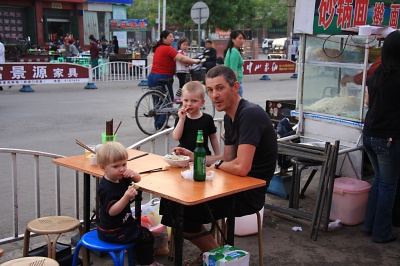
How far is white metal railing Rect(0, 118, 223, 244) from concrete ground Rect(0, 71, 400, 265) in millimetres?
199

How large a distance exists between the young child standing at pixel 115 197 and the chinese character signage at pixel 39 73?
12054 millimetres

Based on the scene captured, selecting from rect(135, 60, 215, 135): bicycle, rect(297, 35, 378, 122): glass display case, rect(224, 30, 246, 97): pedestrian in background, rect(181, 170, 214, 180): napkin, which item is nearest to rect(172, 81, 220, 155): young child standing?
rect(181, 170, 214, 180): napkin

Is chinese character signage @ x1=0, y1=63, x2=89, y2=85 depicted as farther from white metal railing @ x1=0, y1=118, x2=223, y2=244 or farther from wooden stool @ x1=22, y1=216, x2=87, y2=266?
wooden stool @ x1=22, y1=216, x2=87, y2=266

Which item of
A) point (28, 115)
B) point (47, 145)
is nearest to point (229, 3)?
point (28, 115)

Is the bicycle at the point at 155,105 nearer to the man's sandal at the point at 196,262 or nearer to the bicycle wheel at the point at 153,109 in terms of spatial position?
the bicycle wheel at the point at 153,109

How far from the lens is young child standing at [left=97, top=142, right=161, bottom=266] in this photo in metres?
3.13

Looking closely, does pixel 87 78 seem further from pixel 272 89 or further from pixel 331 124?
pixel 331 124

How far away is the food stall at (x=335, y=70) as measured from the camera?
17.4 ft

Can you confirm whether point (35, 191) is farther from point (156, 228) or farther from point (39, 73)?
point (39, 73)

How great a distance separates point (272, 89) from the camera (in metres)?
17.1

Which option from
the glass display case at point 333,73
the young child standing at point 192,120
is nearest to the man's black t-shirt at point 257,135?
the young child standing at point 192,120

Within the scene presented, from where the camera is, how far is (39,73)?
577 inches

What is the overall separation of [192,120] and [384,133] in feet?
5.56

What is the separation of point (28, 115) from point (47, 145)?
11.0 ft
